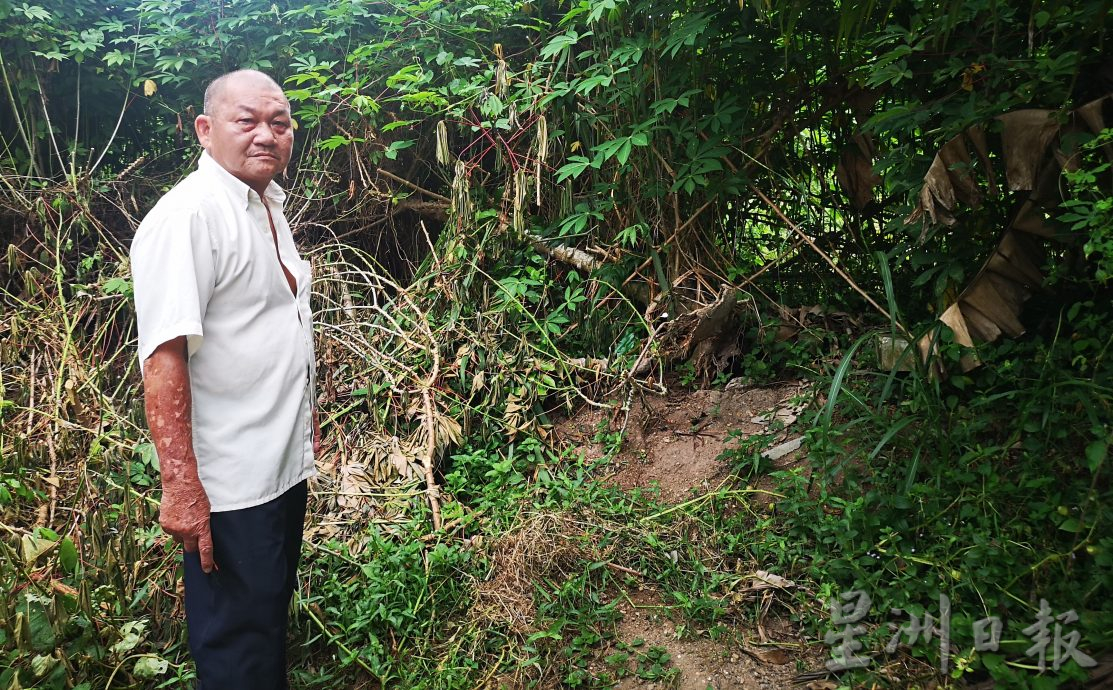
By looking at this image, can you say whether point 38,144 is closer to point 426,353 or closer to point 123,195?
point 123,195

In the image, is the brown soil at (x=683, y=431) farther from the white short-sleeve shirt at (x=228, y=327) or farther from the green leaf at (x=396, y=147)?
the green leaf at (x=396, y=147)

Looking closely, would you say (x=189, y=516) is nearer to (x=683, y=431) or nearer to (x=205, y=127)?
(x=205, y=127)

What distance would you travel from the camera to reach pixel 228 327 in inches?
73.1

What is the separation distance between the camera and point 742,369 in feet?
12.2

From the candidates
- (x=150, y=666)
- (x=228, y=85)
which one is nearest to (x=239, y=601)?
(x=150, y=666)

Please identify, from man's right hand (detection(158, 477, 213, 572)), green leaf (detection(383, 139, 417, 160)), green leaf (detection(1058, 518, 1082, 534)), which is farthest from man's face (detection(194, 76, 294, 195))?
green leaf (detection(1058, 518, 1082, 534))

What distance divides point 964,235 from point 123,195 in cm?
492

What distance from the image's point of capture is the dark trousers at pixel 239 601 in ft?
6.04

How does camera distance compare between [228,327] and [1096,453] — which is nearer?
[228,327]

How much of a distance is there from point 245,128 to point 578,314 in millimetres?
2332

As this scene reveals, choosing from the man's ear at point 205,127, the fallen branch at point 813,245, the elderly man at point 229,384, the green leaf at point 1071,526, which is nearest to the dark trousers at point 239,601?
the elderly man at point 229,384

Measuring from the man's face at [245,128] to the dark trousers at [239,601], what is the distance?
947mm

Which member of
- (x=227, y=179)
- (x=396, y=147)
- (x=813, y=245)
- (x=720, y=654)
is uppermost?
(x=227, y=179)

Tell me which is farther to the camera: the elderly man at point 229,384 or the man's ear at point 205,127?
the man's ear at point 205,127
